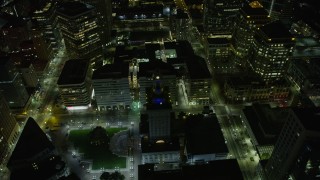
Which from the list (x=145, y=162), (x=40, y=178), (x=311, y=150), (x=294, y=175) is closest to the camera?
(x=311, y=150)

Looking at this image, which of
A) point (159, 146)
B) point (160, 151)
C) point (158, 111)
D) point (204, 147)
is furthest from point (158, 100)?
point (204, 147)

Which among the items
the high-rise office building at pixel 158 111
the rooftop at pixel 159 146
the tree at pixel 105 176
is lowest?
the tree at pixel 105 176

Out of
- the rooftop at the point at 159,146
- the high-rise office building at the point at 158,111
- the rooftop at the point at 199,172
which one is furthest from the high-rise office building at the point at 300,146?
the high-rise office building at the point at 158,111

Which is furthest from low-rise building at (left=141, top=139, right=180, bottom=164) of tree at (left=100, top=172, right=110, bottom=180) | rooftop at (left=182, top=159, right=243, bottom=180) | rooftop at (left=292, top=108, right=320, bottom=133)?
rooftop at (left=292, top=108, right=320, bottom=133)

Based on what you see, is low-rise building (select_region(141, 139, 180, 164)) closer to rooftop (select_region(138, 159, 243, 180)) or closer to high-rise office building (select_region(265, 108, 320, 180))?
rooftop (select_region(138, 159, 243, 180))

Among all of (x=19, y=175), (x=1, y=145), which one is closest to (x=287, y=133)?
(x=19, y=175)

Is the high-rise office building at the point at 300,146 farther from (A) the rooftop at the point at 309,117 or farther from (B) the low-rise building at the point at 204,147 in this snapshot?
(B) the low-rise building at the point at 204,147

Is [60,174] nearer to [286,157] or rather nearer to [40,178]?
[40,178]

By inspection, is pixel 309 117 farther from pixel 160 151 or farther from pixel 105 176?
pixel 105 176
